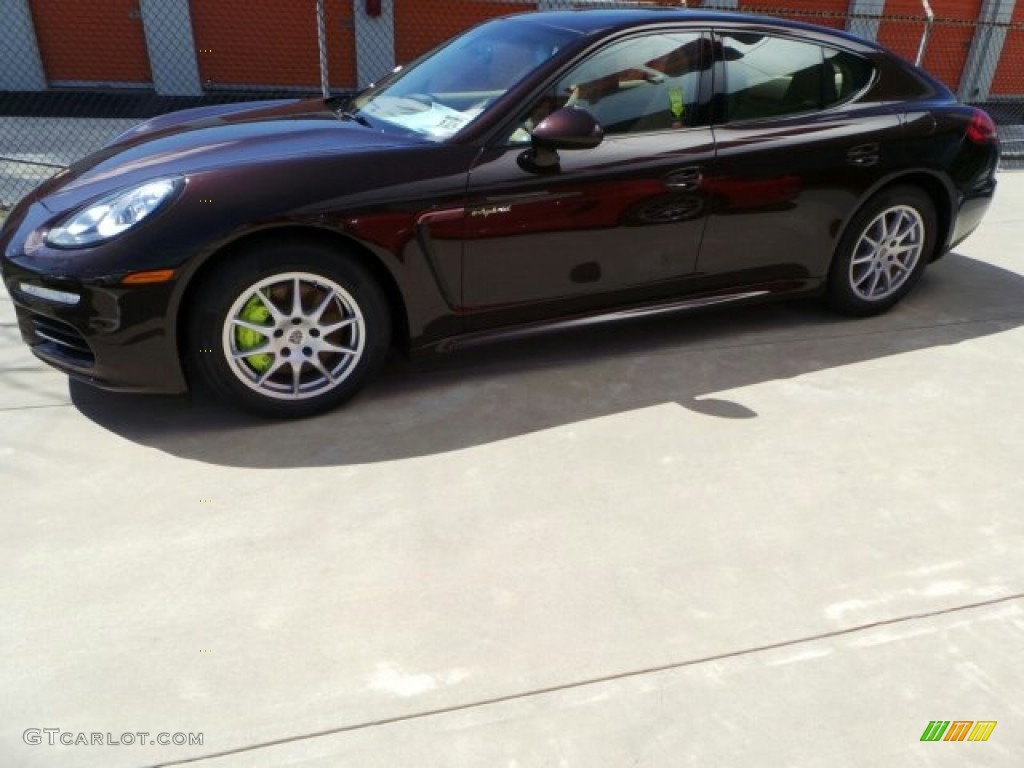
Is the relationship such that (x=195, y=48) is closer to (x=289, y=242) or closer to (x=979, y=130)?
(x=289, y=242)

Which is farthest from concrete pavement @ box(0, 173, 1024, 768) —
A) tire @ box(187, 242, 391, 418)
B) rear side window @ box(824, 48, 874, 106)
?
rear side window @ box(824, 48, 874, 106)

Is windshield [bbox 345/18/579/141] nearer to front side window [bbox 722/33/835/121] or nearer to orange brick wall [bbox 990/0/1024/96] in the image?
front side window [bbox 722/33/835/121]

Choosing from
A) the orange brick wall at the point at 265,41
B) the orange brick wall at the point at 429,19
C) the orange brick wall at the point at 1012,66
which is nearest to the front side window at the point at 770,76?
the orange brick wall at the point at 429,19

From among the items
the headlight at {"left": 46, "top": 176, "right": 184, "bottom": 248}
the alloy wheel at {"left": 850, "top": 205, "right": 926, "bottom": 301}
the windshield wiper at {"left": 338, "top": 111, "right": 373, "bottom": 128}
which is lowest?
the alloy wheel at {"left": 850, "top": 205, "right": 926, "bottom": 301}

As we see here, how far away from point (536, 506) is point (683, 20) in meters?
2.31

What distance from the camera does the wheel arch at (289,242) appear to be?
298 cm

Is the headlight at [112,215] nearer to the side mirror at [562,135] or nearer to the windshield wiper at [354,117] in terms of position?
the windshield wiper at [354,117]

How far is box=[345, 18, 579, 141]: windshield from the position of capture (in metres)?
3.43

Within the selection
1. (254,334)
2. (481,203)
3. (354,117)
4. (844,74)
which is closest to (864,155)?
(844,74)

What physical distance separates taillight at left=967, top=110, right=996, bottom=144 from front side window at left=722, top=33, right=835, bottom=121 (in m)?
1.00

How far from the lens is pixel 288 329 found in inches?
123

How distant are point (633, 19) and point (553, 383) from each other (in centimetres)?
162

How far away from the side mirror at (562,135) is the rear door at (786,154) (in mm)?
723

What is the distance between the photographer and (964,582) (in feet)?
8.36
